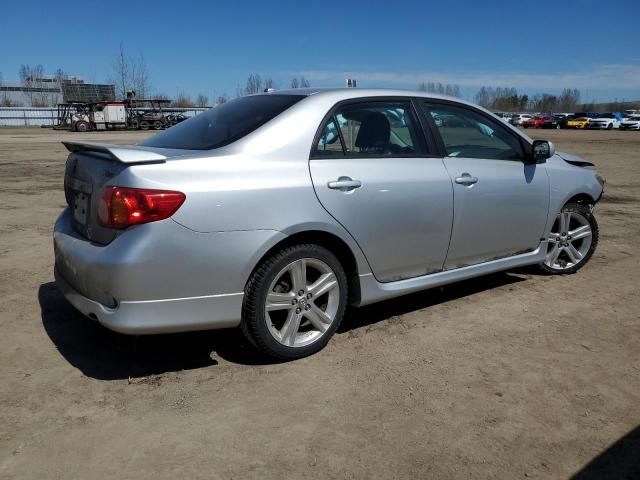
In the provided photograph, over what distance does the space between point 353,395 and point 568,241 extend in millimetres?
3118

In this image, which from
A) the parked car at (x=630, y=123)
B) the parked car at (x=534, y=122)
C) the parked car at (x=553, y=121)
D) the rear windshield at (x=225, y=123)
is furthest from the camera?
the parked car at (x=534, y=122)

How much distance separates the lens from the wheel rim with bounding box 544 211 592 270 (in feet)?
16.9

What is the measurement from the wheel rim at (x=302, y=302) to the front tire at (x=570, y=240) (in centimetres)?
244

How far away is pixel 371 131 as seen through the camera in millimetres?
3848

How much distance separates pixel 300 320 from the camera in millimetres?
3469

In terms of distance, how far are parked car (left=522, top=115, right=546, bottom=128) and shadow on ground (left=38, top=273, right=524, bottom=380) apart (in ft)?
190

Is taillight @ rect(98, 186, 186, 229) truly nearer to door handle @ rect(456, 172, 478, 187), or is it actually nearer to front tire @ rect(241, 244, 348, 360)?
front tire @ rect(241, 244, 348, 360)

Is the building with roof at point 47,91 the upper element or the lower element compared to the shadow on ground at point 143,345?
upper

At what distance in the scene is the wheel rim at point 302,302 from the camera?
3365mm

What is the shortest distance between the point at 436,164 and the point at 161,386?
2316 mm

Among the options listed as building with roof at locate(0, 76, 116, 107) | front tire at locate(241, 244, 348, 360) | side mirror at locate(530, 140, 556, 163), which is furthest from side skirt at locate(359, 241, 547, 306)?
building with roof at locate(0, 76, 116, 107)

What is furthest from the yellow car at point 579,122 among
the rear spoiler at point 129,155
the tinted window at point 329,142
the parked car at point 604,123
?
the rear spoiler at point 129,155

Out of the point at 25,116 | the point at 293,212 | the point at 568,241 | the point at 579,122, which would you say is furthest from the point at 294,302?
the point at 25,116

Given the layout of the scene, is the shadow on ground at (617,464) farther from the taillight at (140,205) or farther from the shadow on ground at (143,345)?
the taillight at (140,205)
